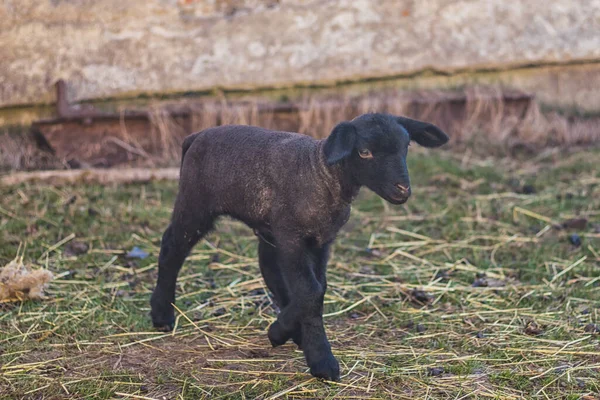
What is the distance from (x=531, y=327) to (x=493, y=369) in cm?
79

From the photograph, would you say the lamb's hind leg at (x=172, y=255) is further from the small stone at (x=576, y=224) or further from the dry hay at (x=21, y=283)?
the small stone at (x=576, y=224)

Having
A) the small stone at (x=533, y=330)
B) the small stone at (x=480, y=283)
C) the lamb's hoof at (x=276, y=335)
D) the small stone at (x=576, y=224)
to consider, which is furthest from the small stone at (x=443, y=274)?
the lamb's hoof at (x=276, y=335)

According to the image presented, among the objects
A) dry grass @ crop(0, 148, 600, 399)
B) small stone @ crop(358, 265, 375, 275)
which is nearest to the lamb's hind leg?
dry grass @ crop(0, 148, 600, 399)

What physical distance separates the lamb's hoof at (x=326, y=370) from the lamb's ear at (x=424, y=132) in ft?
4.58

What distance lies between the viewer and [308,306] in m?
Answer: 4.41

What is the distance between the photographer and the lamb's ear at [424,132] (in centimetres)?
467

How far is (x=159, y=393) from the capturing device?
4.21 meters

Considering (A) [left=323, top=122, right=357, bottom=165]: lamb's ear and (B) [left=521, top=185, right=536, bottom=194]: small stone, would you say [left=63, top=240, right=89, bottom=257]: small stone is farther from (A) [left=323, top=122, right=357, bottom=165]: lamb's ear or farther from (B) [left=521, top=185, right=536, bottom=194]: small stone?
(B) [left=521, top=185, right=536, bottom=194]: small stone

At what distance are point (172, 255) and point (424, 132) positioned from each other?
1.81m

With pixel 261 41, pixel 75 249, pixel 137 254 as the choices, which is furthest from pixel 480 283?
pixel 261 41

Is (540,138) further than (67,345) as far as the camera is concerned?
Yes

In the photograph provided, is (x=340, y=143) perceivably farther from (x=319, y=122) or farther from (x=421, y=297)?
(x=319, y=122)

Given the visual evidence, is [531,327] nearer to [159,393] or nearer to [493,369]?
[493,369]

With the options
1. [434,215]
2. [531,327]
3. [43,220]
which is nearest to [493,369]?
[531,327]
